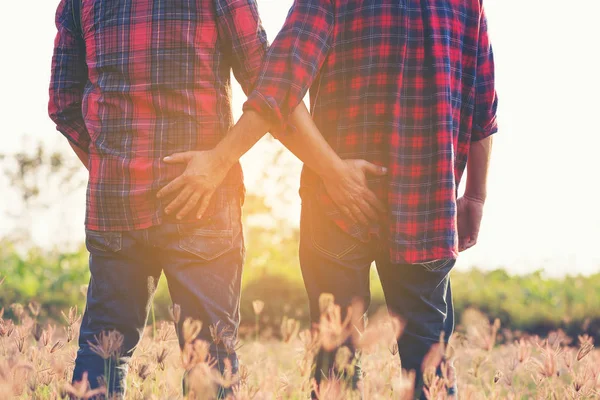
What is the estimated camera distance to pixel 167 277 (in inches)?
89.9

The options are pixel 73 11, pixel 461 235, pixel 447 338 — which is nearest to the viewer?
pixel 447 338

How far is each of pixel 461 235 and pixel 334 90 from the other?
948mm

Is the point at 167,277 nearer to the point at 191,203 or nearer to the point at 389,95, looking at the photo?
the point at 191,203

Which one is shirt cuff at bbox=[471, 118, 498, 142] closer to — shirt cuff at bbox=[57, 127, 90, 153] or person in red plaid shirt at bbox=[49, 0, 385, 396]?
person in red plaid shirt at bbox=[49, 0, 385, 396]

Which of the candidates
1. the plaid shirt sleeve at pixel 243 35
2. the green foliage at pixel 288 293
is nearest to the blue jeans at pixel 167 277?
the plaid shirt sleeve at pixel 243 35

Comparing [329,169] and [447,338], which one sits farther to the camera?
[447,338]

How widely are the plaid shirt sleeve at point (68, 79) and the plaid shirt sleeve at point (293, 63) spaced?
3.01ft

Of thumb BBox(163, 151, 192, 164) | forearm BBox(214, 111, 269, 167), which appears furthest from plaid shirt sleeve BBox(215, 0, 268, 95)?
thumb BBox(163, 151, 192, 164)

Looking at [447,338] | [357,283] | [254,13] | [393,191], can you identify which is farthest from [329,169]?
[447,338]

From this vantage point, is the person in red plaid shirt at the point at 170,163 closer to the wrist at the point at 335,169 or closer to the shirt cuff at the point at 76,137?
the wrist at the point at 335,169

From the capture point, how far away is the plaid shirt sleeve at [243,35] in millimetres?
2281

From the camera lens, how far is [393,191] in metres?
2.29

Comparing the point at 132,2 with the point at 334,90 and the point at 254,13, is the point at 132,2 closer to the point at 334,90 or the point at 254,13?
the point at 254,13

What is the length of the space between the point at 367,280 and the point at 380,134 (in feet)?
1.79
